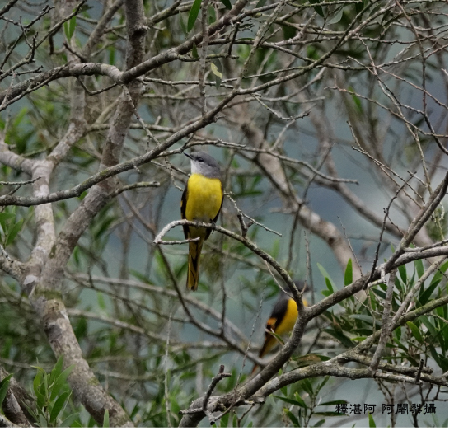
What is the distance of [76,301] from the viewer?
270 inches

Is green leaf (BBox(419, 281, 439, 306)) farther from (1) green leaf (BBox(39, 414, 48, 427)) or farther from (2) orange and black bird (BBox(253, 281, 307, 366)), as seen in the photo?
(2) orange and black bird (BBox(253, 281, 307, 366))

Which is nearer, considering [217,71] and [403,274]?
[217,71]

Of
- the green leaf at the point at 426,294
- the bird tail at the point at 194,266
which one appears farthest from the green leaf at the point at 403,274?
the bird tail at the point at 194,266

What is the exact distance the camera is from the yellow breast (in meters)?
5.34

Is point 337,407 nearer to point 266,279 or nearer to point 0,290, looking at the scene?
point 266,279

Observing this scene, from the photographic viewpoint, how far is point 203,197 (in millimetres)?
5348

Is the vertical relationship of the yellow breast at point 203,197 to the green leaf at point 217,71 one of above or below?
above

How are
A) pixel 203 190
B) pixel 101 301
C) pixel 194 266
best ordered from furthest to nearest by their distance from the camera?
1. pixel 101 301
2. pixel 194 266
3. pixel 203 190

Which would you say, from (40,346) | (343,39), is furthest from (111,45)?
(343,39)

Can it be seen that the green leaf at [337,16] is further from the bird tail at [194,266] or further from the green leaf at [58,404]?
the bird tail at [194,266]

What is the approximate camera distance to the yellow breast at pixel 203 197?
5.34m

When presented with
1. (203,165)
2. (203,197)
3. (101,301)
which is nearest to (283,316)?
(101,301)

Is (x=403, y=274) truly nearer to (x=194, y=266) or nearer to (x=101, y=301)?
(x=194, y=266)

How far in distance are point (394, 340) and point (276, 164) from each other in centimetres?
377
